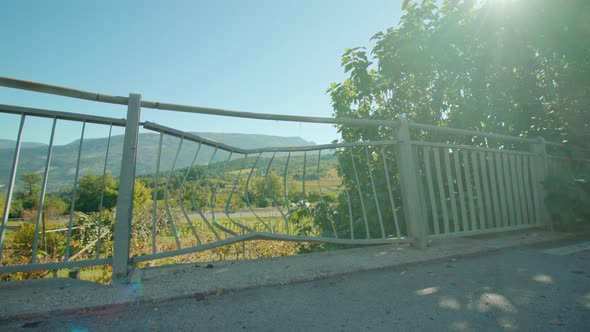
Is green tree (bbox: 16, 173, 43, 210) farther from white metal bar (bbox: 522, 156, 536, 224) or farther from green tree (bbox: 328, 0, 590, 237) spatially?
white metal bar (bbox: 522, 156, 536, 224)

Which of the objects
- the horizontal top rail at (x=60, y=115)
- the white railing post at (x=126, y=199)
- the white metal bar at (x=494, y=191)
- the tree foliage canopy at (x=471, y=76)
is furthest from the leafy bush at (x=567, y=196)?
the horizontal top rail at (x=60, y=115)

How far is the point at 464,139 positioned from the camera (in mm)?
3750

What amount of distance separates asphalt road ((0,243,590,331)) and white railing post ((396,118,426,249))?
58 centimetres

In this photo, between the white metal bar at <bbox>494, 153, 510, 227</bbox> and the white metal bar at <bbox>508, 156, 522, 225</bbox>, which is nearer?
the white metal bar at <bbox>494, 153, 510, 227</bbox>

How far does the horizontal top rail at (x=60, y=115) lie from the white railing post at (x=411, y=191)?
79.8 inches

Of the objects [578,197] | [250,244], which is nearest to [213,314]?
[578,197]

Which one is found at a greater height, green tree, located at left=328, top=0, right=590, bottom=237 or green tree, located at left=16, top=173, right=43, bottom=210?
green tree, located at left=328, top=0, right=590, bottom=237

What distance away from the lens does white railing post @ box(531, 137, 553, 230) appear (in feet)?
10.3

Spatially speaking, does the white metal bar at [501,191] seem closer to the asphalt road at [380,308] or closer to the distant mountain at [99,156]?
the asphalt road at [380,308]

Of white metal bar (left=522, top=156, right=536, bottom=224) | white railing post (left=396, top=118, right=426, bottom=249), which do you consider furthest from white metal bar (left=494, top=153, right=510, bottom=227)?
white railing post (left=396, top=118, right=426, bottom=249)

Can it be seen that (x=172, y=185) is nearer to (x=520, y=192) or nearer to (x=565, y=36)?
(x=520, y=192)

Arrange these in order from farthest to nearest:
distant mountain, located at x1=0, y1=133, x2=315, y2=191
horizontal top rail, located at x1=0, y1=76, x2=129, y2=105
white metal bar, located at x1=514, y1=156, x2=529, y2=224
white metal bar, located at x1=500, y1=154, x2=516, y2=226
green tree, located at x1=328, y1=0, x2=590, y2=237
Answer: green tree, located at x1=328, y1=0, x2=590, y2=237 → white metal bar, located at x1=514, y1=156, x2=529, y2=224 → white metal bar, located at x1=500, y1=154, x2=516, y2=226 → distant mountain, located at x1=0, y1=133, x2=315, y2=191 → horizontal top rail, located at x1=0, y1=76, x2=129, y2=105

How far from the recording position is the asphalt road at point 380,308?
1124mm

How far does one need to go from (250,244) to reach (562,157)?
4.67 meters
